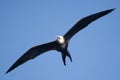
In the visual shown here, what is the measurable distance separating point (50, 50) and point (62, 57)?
3.12ft

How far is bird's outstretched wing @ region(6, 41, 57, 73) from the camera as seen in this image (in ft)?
49.9

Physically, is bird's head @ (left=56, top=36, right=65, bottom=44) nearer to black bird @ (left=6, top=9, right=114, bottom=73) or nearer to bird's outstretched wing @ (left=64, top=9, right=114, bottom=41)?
black bird @ (left=6, top=9, right=114, bottom=73)

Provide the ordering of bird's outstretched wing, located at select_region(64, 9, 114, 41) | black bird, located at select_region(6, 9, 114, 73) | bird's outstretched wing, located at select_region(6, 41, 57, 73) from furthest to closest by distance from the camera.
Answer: bird's outstretched wing, located at select_region(6, 41, 57, 73)
black bird, located at select_region(6, 9, 114, 73)
bird's outstretched wing, located at select_region(64, 9, 114, 41)

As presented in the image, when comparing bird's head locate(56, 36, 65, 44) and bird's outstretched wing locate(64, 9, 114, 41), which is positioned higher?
bird's outstretched wing locate(64, 9, 114, 41)

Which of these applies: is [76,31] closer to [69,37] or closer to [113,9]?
[69,37]

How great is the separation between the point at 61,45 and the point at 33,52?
5.42 ft

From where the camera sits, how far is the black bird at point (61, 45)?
15.1 m

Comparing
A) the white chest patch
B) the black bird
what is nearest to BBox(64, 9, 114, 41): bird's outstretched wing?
the black bird

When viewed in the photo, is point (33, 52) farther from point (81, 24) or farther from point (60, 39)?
point (81, 24)

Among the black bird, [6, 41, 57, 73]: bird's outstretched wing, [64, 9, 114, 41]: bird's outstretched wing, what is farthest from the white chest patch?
[6, 41, 57, 73]: bird's outstretched wing

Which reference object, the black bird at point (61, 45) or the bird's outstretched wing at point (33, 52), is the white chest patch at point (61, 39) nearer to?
the black bird at point (61, 45)

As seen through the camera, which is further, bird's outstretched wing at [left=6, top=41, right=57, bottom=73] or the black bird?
bird's outstretched wing at [left=6, top=41, right=57, bottom=73]

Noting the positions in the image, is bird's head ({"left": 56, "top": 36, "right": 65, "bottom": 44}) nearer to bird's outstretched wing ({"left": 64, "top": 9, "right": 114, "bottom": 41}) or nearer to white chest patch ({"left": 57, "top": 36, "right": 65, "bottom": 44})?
white chest patch ({"left": 57, "top": 36, "right": 65, "bottom": 44})

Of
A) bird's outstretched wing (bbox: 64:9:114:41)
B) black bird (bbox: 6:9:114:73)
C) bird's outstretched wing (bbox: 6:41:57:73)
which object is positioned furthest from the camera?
bird's outstretched wing (bbox: 6:41:57:73)
